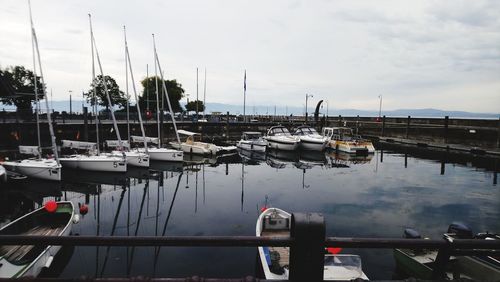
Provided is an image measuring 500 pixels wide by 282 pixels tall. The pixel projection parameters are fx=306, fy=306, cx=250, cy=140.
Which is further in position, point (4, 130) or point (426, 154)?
point (426, 154)

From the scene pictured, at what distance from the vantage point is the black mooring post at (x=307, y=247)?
9.91 ft

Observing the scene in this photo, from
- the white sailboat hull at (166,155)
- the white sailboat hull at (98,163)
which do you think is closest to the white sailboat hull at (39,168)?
the white sailboat hull at (98,163)

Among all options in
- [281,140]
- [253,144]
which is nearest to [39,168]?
[253,144]

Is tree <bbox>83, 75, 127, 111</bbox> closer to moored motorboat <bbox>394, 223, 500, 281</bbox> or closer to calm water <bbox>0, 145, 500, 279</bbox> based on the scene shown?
calm water <bbox>0, 145, 500, 279</bbox>

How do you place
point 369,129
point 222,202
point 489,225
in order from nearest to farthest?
point 489,225 → point 222,202 → point 369,129

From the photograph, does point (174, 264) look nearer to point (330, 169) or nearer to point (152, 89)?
point (330, 169)

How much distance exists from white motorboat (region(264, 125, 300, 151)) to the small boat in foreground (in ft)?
110

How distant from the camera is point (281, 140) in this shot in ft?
148

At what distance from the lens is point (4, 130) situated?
121 feet

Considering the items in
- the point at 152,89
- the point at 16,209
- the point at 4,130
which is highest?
the point at 152,89

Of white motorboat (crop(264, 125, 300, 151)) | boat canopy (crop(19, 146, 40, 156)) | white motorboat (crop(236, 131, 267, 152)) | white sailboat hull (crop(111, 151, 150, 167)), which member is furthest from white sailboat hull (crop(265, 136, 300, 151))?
boat canopy (crop(19, 146, 40, 156))

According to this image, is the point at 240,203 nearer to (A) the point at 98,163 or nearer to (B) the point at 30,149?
(A) the point at 98,163

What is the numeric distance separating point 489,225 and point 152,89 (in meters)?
81.0

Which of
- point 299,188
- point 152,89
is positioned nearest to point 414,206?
point 299,188
